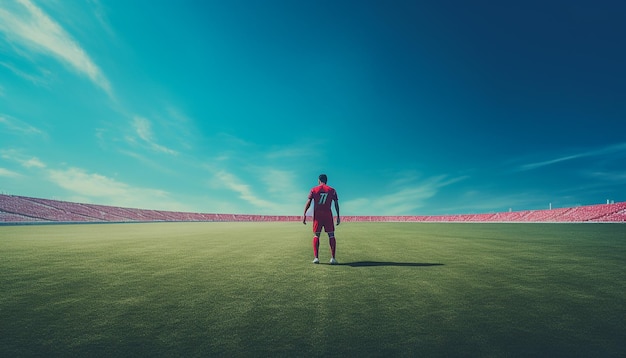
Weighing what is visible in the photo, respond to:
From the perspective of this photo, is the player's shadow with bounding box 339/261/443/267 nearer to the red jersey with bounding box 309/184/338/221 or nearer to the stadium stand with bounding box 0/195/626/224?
the red jersey with bounding box 309/184/338/221

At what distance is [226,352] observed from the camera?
9.09ft

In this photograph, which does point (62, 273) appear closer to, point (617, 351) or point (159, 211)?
point (617, 351)

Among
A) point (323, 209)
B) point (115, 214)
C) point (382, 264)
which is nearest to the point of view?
point (382, 264)

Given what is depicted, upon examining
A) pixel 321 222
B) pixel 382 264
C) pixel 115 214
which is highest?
pixel 115 214

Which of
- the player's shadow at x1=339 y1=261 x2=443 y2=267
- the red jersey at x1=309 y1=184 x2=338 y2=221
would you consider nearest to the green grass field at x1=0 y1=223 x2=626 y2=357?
the player's shadow at x1=339 y1=261 x2=443 y2=267

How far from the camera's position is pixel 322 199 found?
7547mm

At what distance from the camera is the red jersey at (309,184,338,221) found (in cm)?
751

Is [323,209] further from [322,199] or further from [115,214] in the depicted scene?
[115,214]

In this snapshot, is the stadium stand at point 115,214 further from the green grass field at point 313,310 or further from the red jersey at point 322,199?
the red jersey at point 322,199

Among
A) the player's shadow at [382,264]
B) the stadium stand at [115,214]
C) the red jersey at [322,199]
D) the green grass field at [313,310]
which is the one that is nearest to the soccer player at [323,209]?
the red jersey at [322,199]

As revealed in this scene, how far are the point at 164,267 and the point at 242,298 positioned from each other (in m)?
3.35

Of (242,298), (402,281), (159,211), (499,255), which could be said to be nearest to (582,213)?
(499,255)

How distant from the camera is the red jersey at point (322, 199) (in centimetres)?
751

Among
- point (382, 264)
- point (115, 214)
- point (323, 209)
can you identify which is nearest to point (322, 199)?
point (323, 209)
